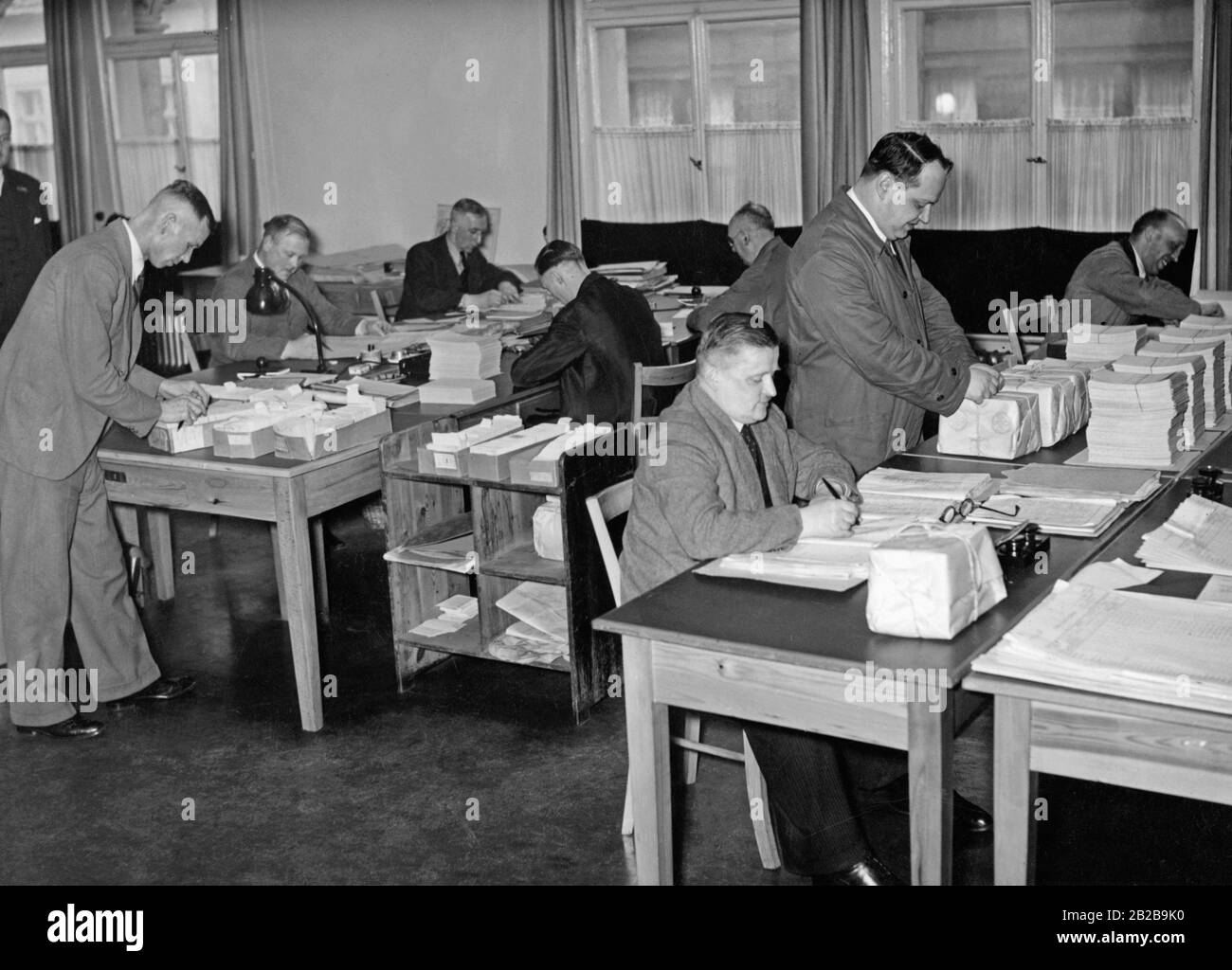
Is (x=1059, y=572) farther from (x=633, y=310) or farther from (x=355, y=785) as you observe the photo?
(x=633, y=310)

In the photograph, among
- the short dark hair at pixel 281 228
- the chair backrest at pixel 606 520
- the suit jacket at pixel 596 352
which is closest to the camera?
the chair backrest at pixel 606 520

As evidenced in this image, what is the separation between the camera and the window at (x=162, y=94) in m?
9.66

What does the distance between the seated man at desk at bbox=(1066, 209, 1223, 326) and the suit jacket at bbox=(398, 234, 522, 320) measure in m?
2.97

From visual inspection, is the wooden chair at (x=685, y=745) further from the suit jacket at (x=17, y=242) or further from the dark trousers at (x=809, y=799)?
the suit jacket at (x=17, y=242)

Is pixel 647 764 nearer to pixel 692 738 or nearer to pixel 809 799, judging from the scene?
pixel 809 799

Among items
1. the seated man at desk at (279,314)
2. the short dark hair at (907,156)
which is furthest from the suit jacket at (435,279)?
the short dark hair at (907,156)

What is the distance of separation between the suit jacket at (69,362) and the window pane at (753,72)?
484 cm

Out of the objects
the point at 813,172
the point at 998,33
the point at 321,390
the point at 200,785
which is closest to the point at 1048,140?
the point at 998,33

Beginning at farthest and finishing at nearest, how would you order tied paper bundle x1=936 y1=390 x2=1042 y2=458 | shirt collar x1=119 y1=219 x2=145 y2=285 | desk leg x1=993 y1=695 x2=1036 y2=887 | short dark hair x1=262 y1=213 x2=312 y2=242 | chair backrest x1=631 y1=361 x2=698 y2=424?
short dark hair x1=262 y1=213 x2=312 y2=242 < chair backrest x1=631 y1=361 x2=698 y2=424 < shirt collar x1=119 y1=219 x2=145 y2=285 < tied paper bundle x1=936 y1=390 x2=1042 y2=458 < desk leg x1=993 y1=695 x2=1036 y2=887

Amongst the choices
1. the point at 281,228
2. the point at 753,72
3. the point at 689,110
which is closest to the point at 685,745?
the point at 281,228

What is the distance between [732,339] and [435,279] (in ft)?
13.9

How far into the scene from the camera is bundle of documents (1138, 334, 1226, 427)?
3875 millimetres

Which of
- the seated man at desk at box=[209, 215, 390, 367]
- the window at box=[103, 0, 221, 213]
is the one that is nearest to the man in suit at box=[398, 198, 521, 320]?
the seated man at desk at box=[209, 215, 390, 367]

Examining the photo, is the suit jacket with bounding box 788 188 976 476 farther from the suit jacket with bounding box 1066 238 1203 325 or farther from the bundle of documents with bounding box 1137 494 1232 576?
the suit jacket with bounding box 1066 238 1203 325
